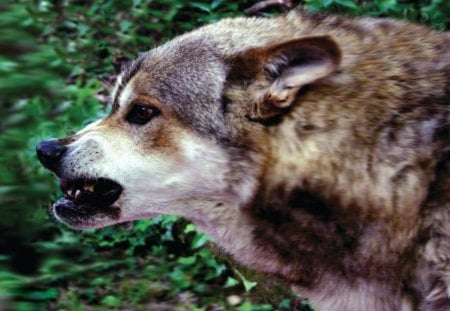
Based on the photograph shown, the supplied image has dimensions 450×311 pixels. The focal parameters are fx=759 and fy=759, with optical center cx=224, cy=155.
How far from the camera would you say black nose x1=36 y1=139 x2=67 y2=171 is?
404 cm

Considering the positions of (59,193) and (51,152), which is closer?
(51,152)

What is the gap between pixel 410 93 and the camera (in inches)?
140

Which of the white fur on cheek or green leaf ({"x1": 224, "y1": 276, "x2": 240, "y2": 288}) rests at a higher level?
the white fur on cheek

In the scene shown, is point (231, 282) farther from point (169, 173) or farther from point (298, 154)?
point (298, 154)

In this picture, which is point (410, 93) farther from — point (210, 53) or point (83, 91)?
point (83, 91)

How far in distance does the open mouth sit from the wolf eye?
35 centimetres

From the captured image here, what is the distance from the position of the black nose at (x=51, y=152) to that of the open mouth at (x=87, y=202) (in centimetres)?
13

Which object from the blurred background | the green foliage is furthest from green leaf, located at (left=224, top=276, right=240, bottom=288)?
the green foliage

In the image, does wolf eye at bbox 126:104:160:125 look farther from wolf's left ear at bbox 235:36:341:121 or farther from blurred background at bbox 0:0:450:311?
wolf's left ear at bbox 235:36:341:121

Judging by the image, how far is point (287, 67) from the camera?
3.71 meters

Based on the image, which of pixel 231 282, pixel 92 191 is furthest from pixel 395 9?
pixel 92 191

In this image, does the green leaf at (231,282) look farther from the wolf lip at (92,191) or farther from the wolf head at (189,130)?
the wolf lip at (92,191)

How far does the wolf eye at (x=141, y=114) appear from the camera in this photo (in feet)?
13.2

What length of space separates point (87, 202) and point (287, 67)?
52.9 inches
